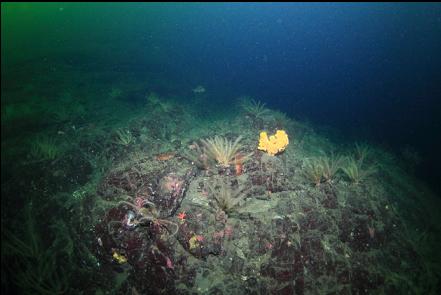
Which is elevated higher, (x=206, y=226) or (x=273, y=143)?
(x=273, y=143)

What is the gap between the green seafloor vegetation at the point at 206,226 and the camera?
16.9ft

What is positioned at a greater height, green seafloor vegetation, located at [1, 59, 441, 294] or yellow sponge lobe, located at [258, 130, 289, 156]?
yellow sponge lobe, located at [258, 130, 289, 156]

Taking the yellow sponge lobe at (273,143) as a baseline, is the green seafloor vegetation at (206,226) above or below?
below

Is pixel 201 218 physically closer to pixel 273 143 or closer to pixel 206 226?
pixel 206 226

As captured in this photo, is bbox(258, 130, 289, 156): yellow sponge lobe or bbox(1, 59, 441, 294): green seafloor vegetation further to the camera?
bbox(258, 130, 289, 156): yellow sponge lobe

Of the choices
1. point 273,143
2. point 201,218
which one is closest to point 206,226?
point 201,218

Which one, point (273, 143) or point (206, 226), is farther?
point (273, 143)

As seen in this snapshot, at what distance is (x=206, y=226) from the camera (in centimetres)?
530

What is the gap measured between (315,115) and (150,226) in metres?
20.2

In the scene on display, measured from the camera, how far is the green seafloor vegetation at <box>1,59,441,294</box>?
203 inches

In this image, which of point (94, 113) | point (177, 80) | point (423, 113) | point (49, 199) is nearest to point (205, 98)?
point (177, 80)

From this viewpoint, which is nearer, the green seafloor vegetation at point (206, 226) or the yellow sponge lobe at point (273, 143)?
the green seafloor vegetation at point (206, 226)

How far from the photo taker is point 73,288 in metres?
5.99

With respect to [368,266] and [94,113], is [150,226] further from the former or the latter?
[94,113]
